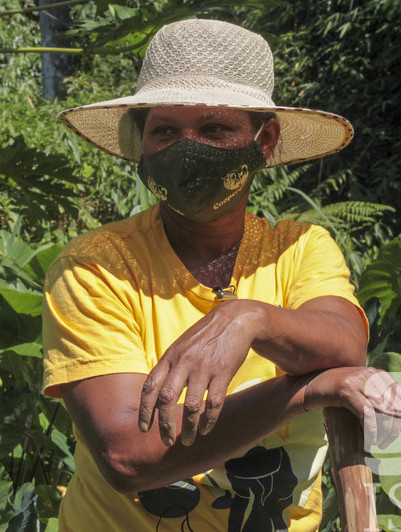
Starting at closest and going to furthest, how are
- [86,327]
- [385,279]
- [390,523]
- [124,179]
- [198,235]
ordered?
[86,327] → [198,235] → [390,523] → [385,279] → [124,179]

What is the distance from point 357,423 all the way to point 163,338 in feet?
1.48

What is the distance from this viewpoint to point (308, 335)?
138cm

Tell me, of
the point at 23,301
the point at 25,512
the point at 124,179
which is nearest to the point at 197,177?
the point at 25,512

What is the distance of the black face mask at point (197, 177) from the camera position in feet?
5.33

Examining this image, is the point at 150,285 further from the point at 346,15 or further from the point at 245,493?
the point at 346,15

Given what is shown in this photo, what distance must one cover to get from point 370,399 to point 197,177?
614 millimetres

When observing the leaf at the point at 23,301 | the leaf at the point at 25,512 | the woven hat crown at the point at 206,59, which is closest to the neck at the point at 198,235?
the woven hat crown at the point at 206,59

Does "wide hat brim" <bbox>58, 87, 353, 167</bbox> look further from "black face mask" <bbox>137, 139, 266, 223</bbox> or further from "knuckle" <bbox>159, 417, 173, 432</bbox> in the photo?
"knuckle" <bbox>159, 417, 173, 432</bbox>

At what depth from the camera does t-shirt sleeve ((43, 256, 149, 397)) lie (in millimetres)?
1465

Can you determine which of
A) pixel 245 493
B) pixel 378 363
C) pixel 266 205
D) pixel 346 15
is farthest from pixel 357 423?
pixel 346 15

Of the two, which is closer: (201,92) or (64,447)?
(201,92)

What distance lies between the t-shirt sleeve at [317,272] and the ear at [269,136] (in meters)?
0.20

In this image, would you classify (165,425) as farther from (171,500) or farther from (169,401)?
(171,500)

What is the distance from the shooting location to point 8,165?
2.66 m
